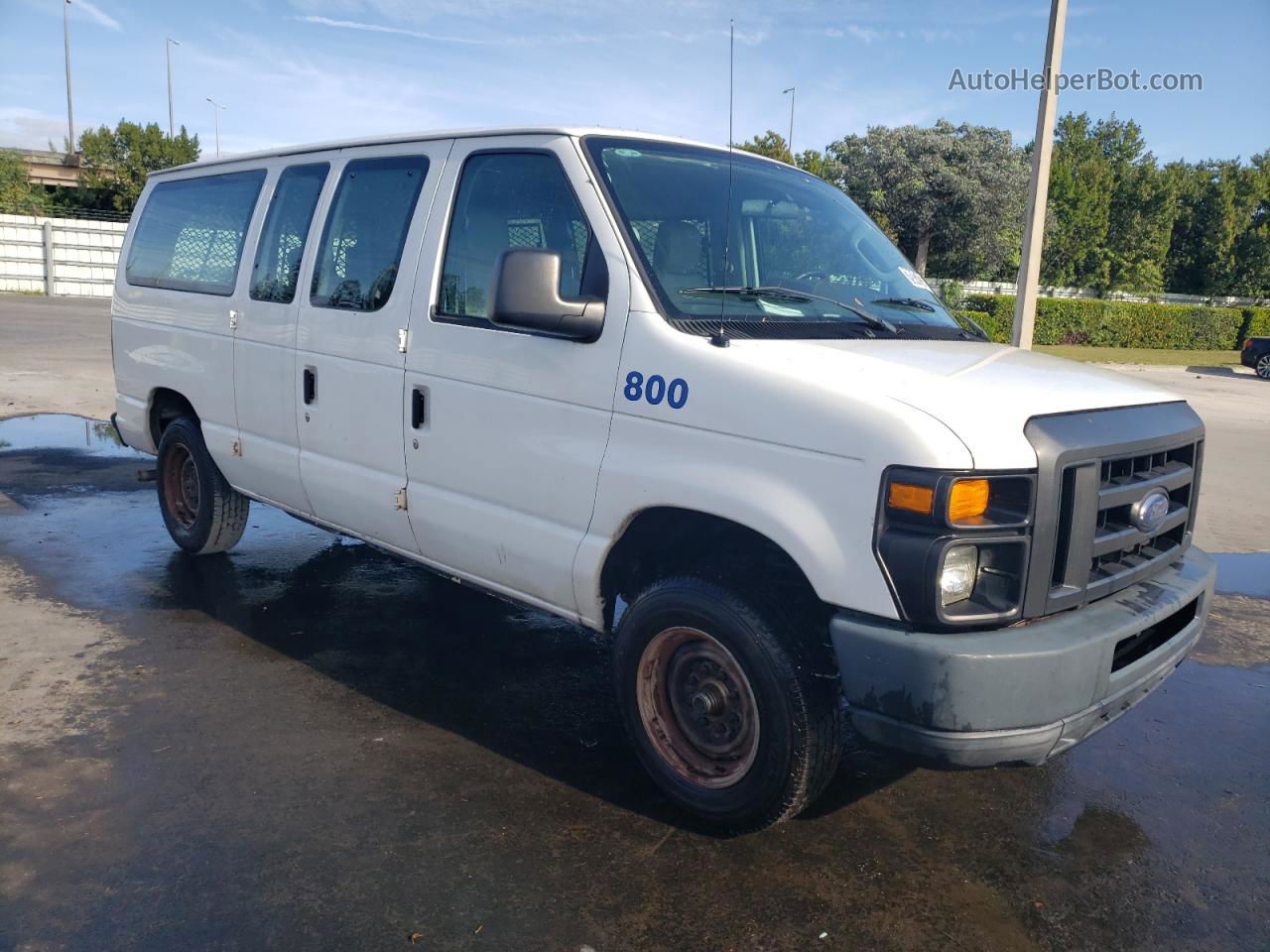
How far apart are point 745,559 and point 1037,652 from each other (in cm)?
95

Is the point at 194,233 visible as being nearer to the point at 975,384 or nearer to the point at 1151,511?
the point at 975,384

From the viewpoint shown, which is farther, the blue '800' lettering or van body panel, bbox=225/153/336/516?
van body panel, bbox=225/153/336/516

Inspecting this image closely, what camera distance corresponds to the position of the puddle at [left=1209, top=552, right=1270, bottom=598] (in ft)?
21.3

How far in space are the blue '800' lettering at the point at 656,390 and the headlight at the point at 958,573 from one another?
37.2 inches

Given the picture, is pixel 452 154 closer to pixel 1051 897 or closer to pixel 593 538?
pixel 593 538

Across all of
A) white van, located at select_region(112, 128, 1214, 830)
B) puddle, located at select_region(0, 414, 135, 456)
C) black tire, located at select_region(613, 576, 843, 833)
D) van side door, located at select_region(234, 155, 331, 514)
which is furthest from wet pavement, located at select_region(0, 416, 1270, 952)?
puddle, located at select_region(0, 414, 135, 456)

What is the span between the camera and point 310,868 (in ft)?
10.2

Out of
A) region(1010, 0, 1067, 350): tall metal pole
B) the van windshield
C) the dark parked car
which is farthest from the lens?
the dark parked car

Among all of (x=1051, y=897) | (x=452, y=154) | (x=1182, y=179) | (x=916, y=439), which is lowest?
(x=1051, y=897)

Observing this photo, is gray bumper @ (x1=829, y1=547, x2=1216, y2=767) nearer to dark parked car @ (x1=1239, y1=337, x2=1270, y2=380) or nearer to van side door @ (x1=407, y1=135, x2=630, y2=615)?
van side door @ (x1=407, y1=135, x2=630, y2=615)

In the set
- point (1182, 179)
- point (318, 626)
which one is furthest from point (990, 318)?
point (1182, 179)

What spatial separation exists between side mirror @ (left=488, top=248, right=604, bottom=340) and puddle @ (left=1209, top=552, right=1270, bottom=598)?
15.4ft

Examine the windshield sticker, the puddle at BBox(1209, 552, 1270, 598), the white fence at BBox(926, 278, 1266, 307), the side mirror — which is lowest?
the puddle at BBox(1209, 552, 1270, 598)

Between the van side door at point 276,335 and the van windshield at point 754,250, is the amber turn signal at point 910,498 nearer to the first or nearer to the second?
the van windshield at point 754,250
